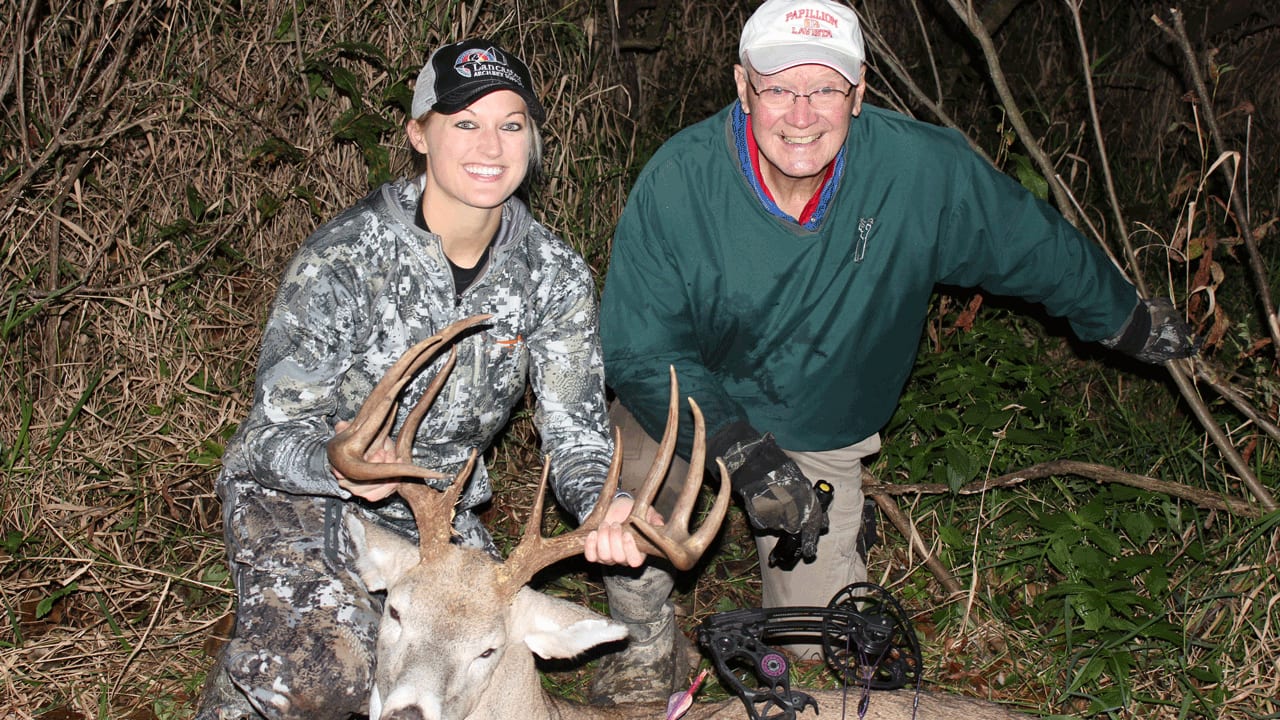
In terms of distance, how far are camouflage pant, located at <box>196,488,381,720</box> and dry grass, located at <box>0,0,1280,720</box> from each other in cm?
95

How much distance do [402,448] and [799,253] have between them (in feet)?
4.65

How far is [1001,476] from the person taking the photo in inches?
170

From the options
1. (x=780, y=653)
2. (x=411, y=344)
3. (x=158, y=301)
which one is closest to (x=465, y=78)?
(x=411, y=344)

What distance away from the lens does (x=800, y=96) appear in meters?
3.34

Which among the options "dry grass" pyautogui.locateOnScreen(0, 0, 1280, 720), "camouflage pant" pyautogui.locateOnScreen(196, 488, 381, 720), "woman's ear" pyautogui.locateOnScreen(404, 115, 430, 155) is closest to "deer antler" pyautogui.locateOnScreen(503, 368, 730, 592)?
"camouflage pant" pyautogui.locateOnScreen(196, 488, 381, 720)

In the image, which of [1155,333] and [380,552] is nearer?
[380,552]

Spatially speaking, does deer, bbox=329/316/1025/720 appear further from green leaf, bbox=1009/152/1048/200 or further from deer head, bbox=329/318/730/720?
green leaf, bbox=1009/152/1048/200

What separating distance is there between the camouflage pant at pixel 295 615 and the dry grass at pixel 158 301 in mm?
947

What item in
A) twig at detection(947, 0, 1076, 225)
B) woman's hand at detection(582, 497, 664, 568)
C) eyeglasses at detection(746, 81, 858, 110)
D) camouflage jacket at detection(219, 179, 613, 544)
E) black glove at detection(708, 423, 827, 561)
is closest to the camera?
woman's hand at detection(582, 497, 664, 568)

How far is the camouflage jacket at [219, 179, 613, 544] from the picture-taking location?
3.04m

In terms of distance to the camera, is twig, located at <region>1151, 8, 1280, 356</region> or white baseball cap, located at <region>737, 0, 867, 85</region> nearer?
white baseball cap, located at <region>737, 0, 867, 85</region>

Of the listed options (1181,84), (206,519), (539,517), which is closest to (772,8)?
(539,517)

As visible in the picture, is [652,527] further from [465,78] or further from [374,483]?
[465,78]

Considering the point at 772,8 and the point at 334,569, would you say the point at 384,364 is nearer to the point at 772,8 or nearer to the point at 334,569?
the point at 334,569
